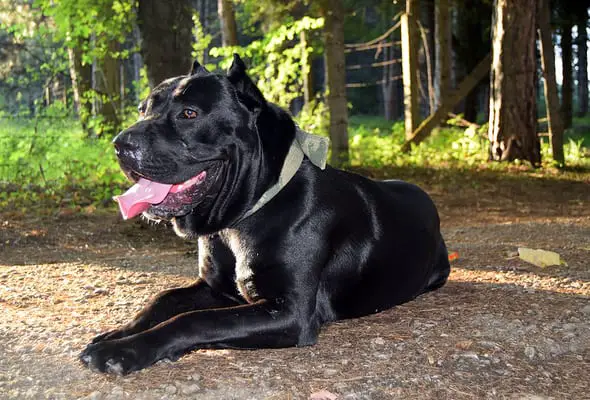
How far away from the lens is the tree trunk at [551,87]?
14.3m

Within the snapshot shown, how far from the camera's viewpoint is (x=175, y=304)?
14.1 feet

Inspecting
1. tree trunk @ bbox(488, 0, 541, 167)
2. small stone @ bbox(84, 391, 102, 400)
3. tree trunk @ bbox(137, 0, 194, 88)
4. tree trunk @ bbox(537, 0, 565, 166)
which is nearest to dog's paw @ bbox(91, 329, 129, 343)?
small stone @ bbox(84, 391, 102, 400)

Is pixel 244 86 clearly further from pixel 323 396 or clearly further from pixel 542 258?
pixel 542 258

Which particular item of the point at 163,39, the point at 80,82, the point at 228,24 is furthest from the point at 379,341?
the point at 228,24

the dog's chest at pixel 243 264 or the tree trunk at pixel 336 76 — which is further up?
the tree trunk at pixel 336 76

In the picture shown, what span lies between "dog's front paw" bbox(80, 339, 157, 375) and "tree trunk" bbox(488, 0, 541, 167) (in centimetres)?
1167

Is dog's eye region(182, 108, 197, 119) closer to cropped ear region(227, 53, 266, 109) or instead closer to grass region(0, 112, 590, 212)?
cropped ear region(227, 53, 266, 109)

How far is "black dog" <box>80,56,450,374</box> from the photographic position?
3.71 m

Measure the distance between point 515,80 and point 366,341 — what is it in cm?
1079

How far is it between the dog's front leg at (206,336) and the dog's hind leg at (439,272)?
1518mm

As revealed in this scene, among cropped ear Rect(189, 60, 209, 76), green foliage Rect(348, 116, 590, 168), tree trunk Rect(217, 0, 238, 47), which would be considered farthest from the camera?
tree trunk Rect(217, 0, 238, 47)

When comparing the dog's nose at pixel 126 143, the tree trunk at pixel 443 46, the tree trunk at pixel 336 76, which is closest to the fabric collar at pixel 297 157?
the dog's nose at pixel 126 143

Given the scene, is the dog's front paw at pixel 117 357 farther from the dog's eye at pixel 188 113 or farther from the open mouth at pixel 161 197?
the dog's eye at pixel 188 113

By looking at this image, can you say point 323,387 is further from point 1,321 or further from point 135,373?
point 1,321
